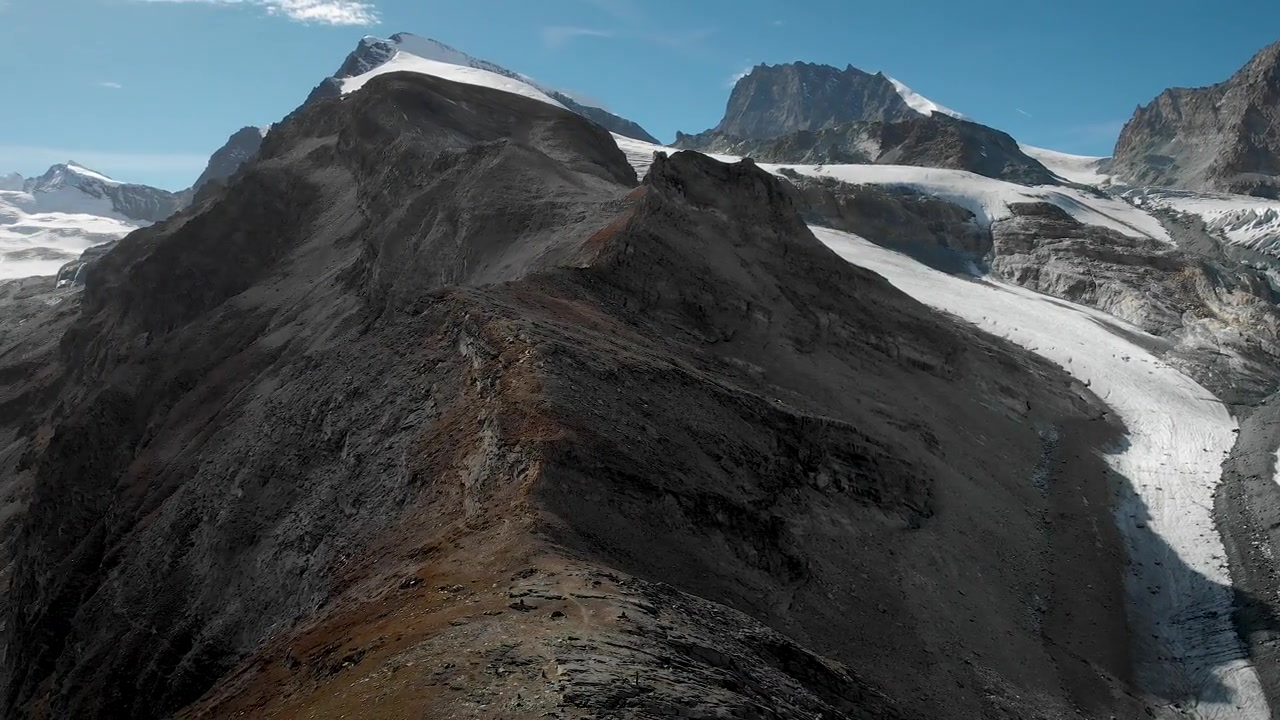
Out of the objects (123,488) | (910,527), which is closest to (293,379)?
(123,488)

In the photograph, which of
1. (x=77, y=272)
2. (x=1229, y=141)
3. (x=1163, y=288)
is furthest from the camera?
(x=1229, y=141)

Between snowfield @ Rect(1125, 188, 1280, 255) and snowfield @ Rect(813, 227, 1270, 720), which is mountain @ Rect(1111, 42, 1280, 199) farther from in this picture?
snowfield @ Rect(813, 227, 1270, 720)

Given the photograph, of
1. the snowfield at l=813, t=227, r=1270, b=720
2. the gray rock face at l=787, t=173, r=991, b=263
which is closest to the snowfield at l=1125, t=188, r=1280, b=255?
the gray rock face at l=787, t=173, r=991, b=263

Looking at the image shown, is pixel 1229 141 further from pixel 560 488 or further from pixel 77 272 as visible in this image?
pixel 77 272

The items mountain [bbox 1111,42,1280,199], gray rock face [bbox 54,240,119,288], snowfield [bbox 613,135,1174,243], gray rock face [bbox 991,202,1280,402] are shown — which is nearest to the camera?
gray rock face [bbox 991,202,1280,402]

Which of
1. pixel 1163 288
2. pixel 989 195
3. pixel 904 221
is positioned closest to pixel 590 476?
pixel 1163 288

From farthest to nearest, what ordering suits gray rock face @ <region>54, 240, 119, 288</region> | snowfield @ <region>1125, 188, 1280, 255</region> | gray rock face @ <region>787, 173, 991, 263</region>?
gray rock face @ <region>54, 240, 119, 288</region> → gray rock face @ <region>787, 173, 991, 263</region> → snowfield @ <region>1125, 188, 1280, 255</region>

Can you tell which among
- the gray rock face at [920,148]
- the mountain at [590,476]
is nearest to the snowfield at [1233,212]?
the gray rock face at [920,148]

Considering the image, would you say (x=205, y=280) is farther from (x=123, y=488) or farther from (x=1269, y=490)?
(x=1269, y=490)
